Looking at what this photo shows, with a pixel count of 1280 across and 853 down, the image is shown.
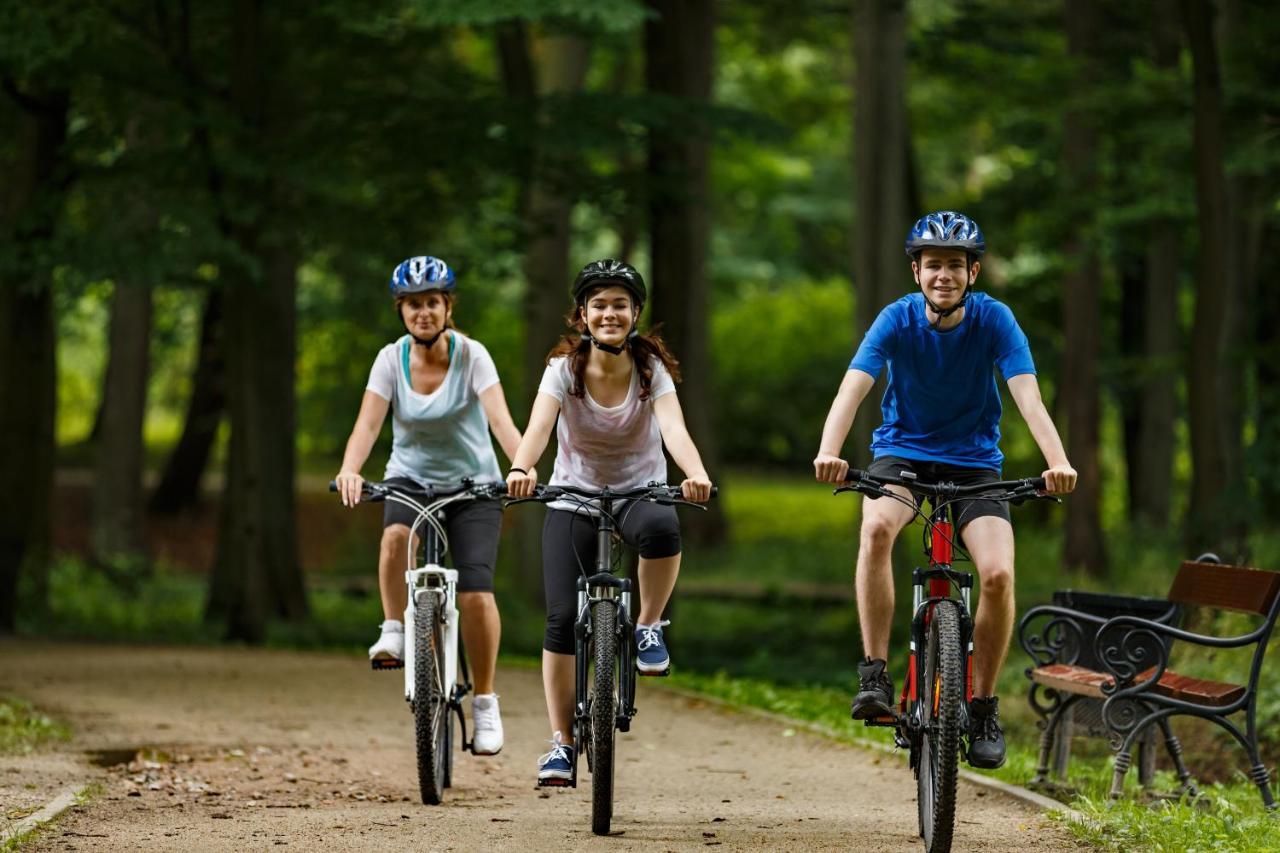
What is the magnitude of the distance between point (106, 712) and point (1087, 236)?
1307cm

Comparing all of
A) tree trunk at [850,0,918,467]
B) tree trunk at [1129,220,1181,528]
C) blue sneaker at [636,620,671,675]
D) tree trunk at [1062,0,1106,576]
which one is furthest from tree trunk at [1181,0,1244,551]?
blue sneaker at [636,620,671,675]

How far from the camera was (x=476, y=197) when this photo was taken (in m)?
18.4

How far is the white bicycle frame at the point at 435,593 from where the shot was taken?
8.16m

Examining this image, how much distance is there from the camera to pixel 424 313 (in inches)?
326

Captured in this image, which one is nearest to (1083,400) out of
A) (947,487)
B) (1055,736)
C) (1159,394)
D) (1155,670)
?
(1159,394)

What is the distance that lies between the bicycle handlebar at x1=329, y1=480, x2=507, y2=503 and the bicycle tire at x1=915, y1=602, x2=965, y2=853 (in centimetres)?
192

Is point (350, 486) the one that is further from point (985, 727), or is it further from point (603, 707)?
point (985, 727)

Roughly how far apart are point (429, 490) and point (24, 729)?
3.53m

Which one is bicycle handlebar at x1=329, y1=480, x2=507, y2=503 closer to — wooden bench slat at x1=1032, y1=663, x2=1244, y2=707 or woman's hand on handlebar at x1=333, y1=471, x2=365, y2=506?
woman's hand on handlebar at x1=333, y1=471, x2=365, y2=506

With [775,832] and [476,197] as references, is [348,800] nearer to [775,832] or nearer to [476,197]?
[775,832]

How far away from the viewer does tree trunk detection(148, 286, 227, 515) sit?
29116 millimetres

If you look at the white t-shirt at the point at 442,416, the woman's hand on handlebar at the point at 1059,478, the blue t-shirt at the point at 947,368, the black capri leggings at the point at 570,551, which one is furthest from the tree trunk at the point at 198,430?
the woman's hand on handlebar at the point at 1059,478

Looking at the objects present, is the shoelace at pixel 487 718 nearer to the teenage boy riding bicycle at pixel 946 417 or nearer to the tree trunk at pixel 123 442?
the teenage boy riding bicycle at pixel 946 417

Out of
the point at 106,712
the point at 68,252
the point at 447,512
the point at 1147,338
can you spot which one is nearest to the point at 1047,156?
the point at 1147,338
